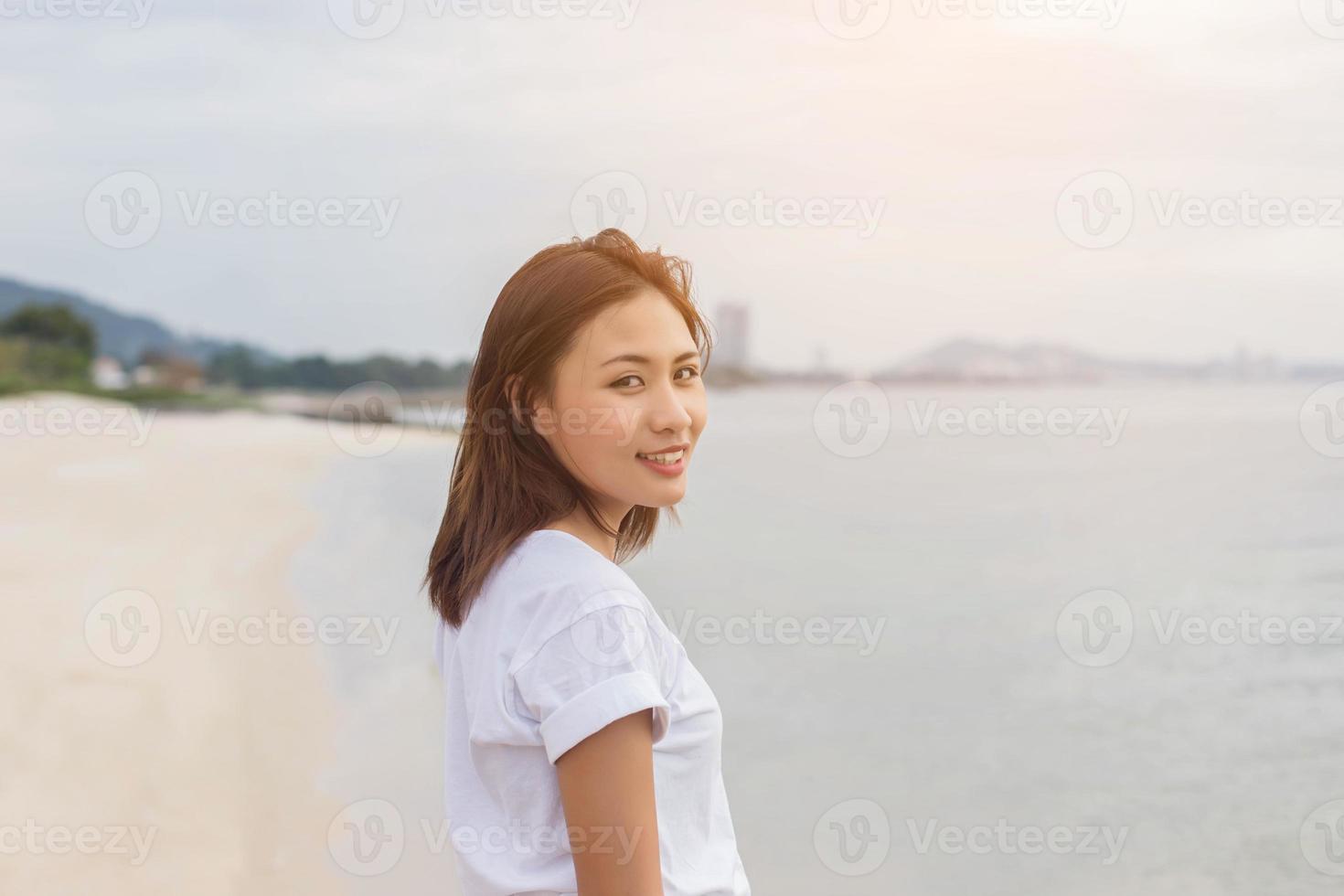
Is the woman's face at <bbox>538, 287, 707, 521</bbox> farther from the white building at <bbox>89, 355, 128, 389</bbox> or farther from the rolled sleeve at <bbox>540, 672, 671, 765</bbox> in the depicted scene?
the white building at <bbox>89, 355, 128, 389</bbox>

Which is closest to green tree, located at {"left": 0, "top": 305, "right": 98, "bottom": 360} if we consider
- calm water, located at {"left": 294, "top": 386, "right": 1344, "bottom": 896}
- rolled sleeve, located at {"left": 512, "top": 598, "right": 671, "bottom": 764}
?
calm water, located at {"left": 294, "top": 386, "right": 1344, "bottom": 896}

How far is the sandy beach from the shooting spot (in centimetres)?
424

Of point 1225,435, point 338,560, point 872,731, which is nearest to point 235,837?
point 872,731

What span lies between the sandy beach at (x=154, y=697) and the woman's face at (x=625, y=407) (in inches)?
137

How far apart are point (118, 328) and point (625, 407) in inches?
937

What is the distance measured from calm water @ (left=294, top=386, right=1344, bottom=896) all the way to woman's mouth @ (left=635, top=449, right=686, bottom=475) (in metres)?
3.82

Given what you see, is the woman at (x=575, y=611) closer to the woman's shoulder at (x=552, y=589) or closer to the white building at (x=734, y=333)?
the woman's shoulder at (x=552, y=589)

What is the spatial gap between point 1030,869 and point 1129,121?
82.4 ft

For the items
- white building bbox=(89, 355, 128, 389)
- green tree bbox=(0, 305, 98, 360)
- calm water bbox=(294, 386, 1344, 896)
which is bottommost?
calm water bbox=(294, 386, 1344, 896)

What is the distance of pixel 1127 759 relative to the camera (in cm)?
1043

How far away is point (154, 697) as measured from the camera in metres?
6.02

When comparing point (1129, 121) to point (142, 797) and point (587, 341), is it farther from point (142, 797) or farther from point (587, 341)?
point (587, 341)

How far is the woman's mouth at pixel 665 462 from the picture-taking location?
3.60 feet

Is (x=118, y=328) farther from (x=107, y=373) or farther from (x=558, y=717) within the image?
(x=558, y=717)
